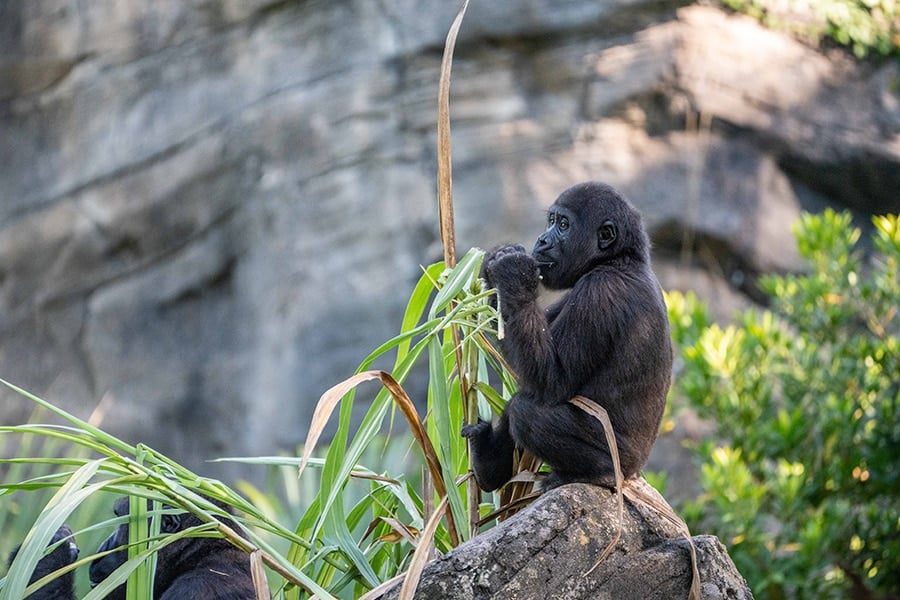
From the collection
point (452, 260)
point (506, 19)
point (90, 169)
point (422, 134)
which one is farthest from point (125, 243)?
point (452, 260)

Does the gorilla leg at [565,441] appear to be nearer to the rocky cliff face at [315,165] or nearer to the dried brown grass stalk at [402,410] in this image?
the dried brown grass stalk at [402,410]

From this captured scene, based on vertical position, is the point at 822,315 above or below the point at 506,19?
below

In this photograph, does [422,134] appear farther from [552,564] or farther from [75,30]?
[552,564]

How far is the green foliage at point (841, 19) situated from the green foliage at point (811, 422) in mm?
3250

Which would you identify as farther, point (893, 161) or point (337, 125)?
point (337, 125)

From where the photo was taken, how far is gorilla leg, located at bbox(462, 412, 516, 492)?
13.0 ft

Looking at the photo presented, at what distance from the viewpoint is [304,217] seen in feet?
36.6

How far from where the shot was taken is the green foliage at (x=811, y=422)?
23.9 ft

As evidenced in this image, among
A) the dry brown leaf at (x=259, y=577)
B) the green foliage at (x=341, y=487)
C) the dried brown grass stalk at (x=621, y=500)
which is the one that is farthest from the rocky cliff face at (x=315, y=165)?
the dry brown leaf at (x=259, y=577)

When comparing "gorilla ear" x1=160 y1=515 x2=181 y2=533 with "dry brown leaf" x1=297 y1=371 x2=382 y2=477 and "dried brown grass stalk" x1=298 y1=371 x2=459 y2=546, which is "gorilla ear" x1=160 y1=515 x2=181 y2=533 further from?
"dry brown leaf" x1=297 y1=371 x2=382 y2=477

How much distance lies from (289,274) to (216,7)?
2.87m

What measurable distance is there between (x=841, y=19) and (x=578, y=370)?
7.46 m

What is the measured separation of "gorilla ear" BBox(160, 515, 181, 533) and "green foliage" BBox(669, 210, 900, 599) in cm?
383

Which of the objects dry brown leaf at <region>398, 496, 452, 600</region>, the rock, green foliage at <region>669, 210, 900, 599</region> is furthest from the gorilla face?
green foliage at <region>669, 210, 900, 599</region>
